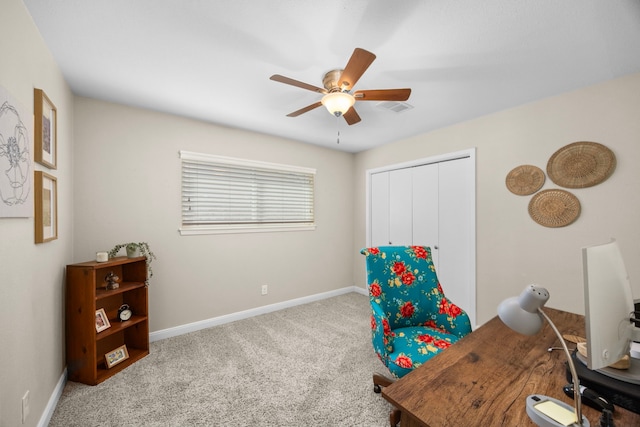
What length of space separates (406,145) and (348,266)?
216cm

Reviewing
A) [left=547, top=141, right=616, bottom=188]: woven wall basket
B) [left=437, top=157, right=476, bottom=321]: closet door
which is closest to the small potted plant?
[left=437, top=157, right=476, bottom=321]: closet door

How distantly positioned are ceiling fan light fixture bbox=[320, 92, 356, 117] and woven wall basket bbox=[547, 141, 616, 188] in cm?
208

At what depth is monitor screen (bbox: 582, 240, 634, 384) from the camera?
0.70 metres

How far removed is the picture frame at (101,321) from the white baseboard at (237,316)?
0.60 m

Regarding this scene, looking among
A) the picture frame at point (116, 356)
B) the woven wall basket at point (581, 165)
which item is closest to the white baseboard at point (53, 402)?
the picture frame at point (116, 356)

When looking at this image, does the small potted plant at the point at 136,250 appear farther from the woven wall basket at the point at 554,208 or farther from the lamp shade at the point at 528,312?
the woven wall basket at the point at 554,208

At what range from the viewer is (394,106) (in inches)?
104

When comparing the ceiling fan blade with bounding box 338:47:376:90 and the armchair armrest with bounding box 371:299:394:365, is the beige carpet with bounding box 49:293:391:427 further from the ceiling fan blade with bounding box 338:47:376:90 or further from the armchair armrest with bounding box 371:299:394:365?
the ceiling fan blade with bounding box 338:47:376:90

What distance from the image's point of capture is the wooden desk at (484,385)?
769mm

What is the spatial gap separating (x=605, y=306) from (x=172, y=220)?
3235mm

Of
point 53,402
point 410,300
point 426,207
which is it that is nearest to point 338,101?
point 410,300

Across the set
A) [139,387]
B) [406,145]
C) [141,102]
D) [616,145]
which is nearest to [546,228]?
[616,145]

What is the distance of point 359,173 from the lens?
450 cm

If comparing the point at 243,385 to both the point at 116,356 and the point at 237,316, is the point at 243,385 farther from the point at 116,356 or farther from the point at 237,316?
the point at 237,316
